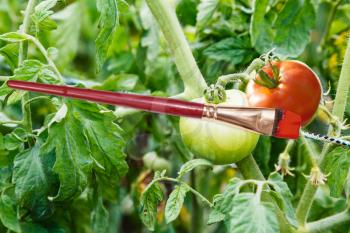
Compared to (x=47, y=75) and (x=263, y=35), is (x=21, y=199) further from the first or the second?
(x=263, y=35)

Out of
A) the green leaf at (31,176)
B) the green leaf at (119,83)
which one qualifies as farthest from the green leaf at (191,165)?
the green leaf at (119,83)

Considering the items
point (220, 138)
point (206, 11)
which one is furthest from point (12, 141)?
point (206, 11)

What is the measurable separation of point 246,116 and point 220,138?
64 millimetres

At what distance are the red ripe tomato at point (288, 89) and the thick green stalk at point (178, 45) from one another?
74mm

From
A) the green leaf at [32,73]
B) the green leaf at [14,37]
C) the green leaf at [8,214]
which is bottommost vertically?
the green leaf at [8,214]

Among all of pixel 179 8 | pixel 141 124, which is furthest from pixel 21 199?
pixel 179 8

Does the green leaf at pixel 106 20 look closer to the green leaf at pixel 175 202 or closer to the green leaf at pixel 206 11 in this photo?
the green leaf at pixel 175 202

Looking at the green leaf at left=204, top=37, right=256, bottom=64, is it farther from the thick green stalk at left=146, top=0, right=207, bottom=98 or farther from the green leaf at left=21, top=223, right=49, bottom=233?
the green leaf at left=21, top=223, right=49, bottom=233

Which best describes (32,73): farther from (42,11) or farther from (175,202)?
(175,202)

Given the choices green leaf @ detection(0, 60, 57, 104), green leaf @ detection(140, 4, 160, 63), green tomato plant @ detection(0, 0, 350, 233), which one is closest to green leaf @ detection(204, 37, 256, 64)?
green tomato plant @ detection(0, 0, 350, 233)

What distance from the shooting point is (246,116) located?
733mm

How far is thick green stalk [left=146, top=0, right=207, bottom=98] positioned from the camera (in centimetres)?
87

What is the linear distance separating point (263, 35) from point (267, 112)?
16.3 inches

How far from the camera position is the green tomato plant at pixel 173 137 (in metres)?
0.80
